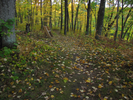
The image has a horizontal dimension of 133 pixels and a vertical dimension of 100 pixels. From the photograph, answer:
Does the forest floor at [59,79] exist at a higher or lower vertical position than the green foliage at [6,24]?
lower

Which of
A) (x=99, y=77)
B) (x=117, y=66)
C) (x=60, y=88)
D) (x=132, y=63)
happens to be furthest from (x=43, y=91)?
(x=132, y=63)

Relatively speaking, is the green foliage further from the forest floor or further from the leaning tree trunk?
the forest floor

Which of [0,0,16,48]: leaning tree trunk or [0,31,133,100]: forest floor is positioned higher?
[0,0,16,48]: leaning tree trunk

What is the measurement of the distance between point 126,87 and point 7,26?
17.3ft

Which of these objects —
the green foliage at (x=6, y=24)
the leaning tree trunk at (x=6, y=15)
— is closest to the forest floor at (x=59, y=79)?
the leaning tree trunk at (x=6, y=15)

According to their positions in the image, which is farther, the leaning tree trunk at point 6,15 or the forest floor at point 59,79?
the leaning tree trunk at point 6,15

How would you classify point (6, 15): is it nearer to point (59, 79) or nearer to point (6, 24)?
point (6, 24)

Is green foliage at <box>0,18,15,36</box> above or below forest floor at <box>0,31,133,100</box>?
above

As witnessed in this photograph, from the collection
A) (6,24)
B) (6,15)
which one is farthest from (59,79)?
(6,15)

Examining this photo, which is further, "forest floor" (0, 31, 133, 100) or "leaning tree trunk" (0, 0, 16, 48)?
"leaning tree trunk" (0, 0, 16, 48)

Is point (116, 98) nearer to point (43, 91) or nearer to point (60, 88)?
point (60, 88)

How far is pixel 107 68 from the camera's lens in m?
4.27

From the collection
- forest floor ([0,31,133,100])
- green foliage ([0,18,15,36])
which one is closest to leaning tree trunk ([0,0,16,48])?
green foliage ([0,18,15,36])

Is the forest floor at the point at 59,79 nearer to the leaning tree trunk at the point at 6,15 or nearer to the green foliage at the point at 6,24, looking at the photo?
the leaning tree trunk at the point at 6,15
